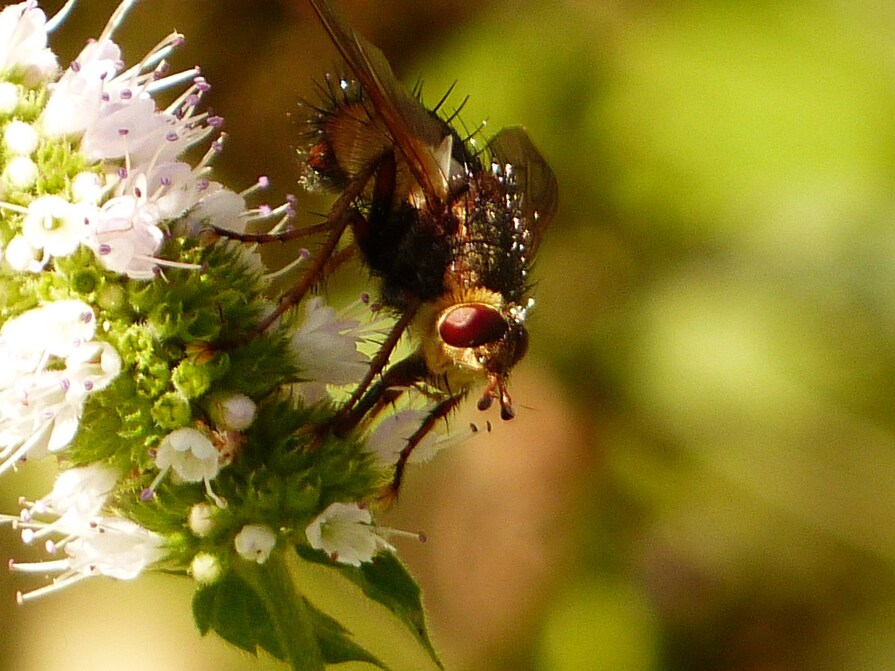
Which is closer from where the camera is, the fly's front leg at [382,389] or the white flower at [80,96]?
the white flower at [80,96]

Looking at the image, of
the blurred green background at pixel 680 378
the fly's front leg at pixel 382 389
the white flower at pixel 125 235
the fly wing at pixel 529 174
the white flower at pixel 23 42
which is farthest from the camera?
the blurred green background at pixel 680 378

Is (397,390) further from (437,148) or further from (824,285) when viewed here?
(824,285)

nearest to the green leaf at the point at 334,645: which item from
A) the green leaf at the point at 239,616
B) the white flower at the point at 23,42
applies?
the green leaf at the point at 239,616

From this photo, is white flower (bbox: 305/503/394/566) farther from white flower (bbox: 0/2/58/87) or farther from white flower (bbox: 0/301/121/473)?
white flower (bbox: 0/2/58/87)

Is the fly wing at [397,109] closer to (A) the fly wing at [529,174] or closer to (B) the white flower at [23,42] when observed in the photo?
(A) the fly wing at [529,174]

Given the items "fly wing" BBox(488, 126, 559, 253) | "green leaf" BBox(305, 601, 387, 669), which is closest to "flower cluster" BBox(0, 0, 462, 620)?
"green leaf" BBox(305, 601, 387, 669)

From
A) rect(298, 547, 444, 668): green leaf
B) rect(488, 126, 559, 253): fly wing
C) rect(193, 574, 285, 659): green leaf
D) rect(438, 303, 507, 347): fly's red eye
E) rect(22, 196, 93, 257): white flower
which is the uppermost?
rect(488, 126, 559, 253): fly wing

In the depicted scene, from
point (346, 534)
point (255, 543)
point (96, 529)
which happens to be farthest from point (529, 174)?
point (96, 529)
